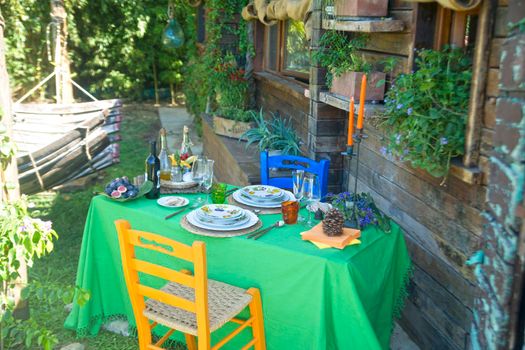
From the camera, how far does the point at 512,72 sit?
4.58 ft

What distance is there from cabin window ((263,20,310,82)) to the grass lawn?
6.56 feet

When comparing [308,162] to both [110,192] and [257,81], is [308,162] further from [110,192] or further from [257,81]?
[257,81]

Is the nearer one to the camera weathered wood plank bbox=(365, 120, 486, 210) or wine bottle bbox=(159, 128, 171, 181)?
weathered wood plank bbox=(365, 120, 486, 210)

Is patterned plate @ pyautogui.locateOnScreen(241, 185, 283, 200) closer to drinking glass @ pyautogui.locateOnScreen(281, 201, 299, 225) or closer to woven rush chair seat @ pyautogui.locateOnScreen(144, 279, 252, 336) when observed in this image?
drinking glass @ pyautogui.locateOnScreen(281, 201, 299, 225)

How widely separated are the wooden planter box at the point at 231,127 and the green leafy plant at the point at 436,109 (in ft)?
10.1

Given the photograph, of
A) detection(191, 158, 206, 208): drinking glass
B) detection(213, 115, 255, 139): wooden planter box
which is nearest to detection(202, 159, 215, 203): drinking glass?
detection(191, 158, 206, 208): drinking glass

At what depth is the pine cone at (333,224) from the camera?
2457 millimetres

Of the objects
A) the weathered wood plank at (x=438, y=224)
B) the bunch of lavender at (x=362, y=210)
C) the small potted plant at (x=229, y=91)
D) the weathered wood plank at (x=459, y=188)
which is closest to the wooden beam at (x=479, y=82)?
the weathered wood plank at (x=459, y=188)

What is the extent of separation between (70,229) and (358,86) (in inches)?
113

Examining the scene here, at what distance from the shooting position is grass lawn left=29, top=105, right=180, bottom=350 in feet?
10.5

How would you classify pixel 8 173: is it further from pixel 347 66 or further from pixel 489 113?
pixel 489 113

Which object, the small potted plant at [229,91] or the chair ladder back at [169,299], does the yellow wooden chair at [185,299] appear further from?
the small potted plant at [229,91]

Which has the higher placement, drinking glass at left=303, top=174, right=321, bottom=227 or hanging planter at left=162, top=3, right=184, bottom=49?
hanging planter at left=162, top=3, right=184, bottom=49

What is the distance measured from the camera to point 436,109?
228cm
